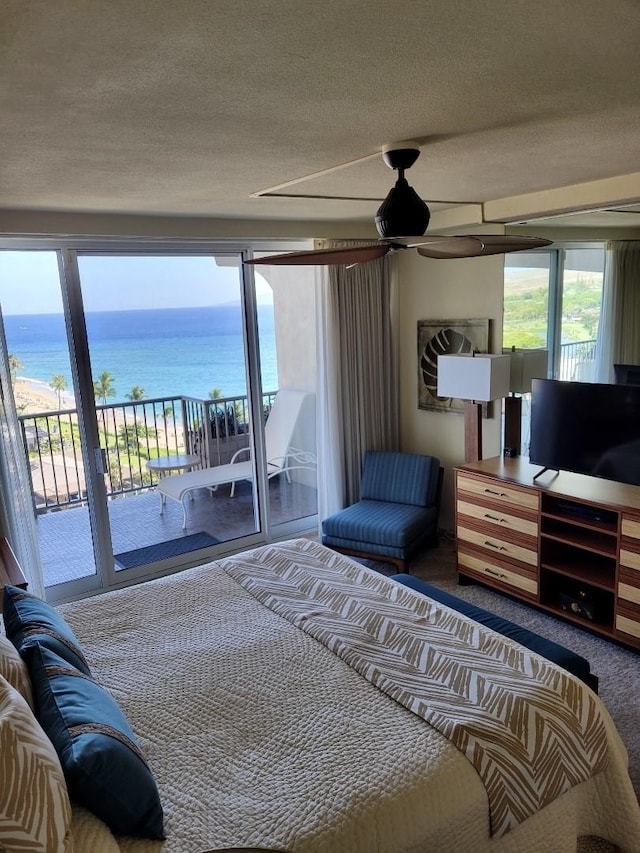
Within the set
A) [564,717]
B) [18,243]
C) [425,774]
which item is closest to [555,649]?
[564,717]

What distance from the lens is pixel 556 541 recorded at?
3.59 meters

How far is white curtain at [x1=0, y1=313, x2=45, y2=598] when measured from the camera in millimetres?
3529

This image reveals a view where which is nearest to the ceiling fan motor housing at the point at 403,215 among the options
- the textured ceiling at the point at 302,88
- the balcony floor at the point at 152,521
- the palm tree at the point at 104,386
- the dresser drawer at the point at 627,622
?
the textured ceiling at the point at 302,88

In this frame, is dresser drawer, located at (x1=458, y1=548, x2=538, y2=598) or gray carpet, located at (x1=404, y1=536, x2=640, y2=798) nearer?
gray carpet, located at (x1=404, y1=536, x2=640, y2=798)

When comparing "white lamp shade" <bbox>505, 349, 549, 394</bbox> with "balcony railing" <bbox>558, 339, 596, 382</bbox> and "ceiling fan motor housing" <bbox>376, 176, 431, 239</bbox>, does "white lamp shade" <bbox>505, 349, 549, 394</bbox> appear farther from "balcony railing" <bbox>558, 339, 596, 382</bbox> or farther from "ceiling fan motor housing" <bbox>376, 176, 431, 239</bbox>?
"ceiling fan motor housing" <bbox>376, 176, 431, 239</bbox>

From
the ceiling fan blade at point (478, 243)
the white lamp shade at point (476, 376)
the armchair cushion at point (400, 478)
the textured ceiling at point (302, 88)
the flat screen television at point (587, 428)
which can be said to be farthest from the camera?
the armchair cushion at point (400, 478)

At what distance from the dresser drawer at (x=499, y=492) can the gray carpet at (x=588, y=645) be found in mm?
655

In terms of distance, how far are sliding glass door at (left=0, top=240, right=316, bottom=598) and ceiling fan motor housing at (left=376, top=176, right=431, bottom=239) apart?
2430 millimetres

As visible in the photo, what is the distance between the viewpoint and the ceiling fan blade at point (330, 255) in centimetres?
220

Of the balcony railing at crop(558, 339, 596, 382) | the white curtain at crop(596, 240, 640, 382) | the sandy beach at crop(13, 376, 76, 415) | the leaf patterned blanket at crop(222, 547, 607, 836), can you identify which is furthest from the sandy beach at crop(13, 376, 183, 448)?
the white curtain at crop(596, 240, 640, 382)

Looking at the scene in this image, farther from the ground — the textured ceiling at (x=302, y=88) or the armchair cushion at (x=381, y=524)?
the textured ceiling at (x=302, y=88)

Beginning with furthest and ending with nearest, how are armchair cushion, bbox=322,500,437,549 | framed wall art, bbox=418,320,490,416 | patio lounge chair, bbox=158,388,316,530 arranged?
patio lounge chair, bbox=158,388,316,530 < framed wall art, bbox=418,320,490,416 < armchair cushion, bbox=322,500,437,549

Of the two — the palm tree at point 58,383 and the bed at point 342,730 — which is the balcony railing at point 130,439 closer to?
the palm tree at point 58,383

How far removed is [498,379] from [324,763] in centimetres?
277
